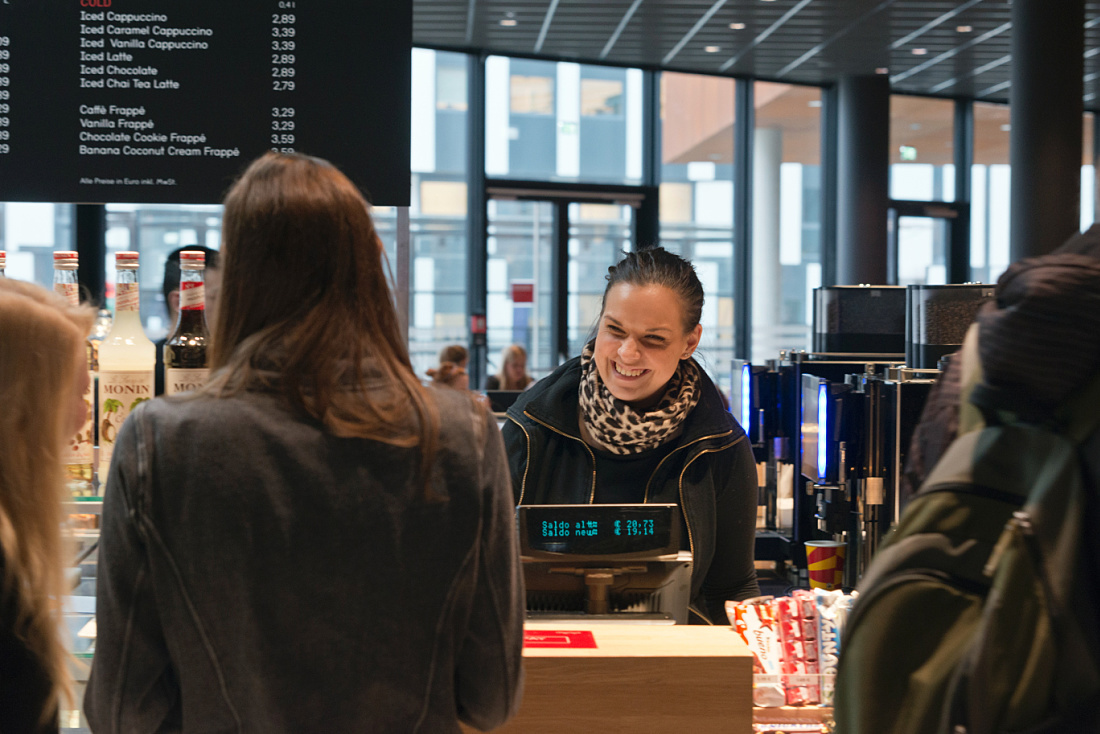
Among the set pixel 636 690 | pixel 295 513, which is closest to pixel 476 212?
pixel 636 690

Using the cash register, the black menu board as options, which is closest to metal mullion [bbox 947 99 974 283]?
the black menu board

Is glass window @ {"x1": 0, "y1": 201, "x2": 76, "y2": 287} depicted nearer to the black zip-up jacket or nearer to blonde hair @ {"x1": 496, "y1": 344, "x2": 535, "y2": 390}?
blonde hair @ {"x1": 496, "y1": 344, "x2": 535, "y2": 390}

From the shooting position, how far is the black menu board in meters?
2.48

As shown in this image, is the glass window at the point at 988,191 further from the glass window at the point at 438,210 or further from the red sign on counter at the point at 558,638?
the red sign on counter at the point at 558,638

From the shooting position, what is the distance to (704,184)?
28.9 ft

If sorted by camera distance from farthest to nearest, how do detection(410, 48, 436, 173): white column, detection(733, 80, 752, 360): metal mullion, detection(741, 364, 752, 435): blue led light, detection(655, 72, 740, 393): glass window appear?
detection(733, 80, 752, 360): metal mullion → detection(655, 72, 740, 393): glass window → detection(410, 48, 436, 173): white column → detection(741, 364, 752, 435): blue led light

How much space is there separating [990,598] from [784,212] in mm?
8667

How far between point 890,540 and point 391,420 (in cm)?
49

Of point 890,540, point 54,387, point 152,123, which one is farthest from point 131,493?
point 152,123

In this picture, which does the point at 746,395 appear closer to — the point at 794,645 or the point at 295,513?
the point at 794,645

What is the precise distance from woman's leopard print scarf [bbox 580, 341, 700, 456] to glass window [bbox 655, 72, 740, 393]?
262 inches

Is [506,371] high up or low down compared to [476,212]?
down

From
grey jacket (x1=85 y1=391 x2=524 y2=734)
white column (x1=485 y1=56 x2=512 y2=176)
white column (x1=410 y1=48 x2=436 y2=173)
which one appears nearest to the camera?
grey jacket (x1=85 y1=391 x2=524 y2=734)

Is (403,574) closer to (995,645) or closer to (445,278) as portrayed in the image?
(995,645)
